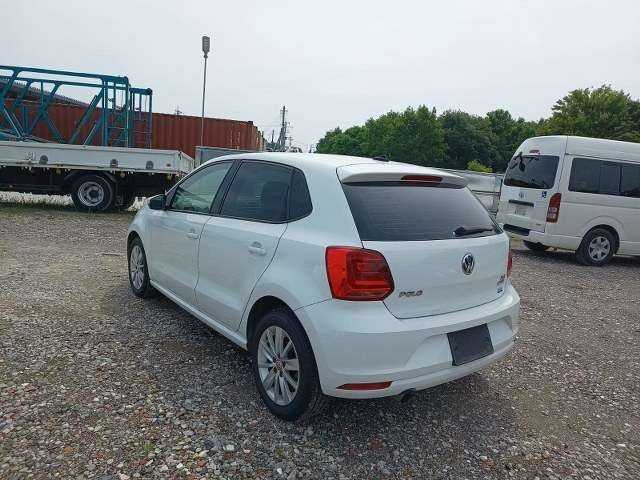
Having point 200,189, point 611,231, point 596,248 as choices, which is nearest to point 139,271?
point 200,189

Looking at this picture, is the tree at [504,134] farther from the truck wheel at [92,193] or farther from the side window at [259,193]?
the side window at [259,193]

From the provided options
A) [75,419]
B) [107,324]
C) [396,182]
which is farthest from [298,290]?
[107,324]

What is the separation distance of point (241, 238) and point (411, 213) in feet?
3.72

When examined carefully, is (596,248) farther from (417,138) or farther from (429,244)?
(417,138)

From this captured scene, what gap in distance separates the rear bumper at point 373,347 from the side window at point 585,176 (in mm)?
7159

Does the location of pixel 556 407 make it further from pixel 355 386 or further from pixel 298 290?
pixel 298 290

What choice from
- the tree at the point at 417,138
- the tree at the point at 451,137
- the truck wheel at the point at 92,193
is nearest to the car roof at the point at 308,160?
the truck wheel at the point at 92,193

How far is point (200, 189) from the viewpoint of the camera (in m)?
3.91

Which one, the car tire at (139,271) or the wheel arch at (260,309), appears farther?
the car tire at (139,271)

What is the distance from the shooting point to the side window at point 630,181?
870 cm

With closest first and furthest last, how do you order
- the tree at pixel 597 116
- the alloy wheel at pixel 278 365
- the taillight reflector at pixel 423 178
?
1. the alloy wheel at pixel 278 365
2. the taillight reflector at pixel 423 178
3. the tree at pixel 597 116

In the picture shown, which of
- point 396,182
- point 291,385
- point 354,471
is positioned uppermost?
point 396,182

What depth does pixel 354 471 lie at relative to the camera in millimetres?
2414

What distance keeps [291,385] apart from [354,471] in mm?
584
